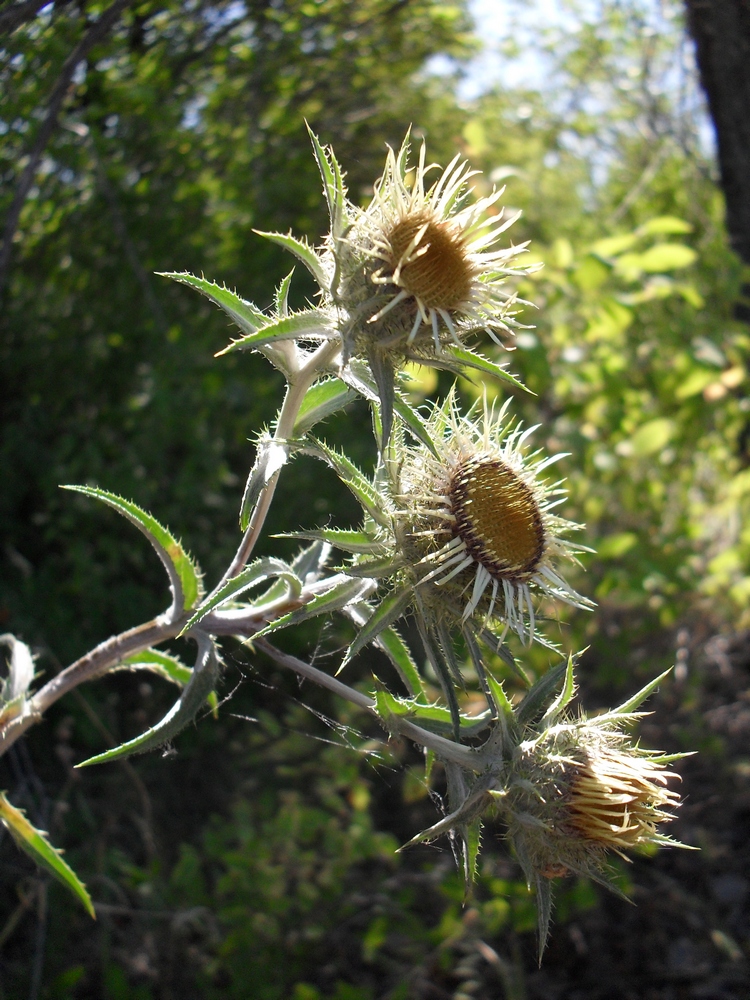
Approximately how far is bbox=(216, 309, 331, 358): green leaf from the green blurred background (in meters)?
1.45

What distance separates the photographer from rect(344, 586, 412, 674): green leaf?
4.41 feet

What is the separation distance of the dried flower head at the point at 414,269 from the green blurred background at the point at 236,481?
1414 mm

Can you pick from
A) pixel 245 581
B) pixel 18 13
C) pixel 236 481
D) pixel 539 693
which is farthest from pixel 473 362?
pixel 236 481

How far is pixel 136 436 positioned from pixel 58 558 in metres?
0.62

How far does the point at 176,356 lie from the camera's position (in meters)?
3.37

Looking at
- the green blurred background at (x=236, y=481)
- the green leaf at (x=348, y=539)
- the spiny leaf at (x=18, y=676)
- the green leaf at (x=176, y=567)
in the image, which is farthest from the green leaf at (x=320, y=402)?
the green blurred background at (x=236, y=481)

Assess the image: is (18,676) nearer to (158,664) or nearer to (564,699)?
(158,664)

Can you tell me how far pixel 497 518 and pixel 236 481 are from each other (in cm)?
212

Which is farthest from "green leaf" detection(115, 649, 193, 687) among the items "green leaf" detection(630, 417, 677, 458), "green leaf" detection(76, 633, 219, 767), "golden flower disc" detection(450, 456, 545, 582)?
"green leaf" detection(630, 417, 677, 458)

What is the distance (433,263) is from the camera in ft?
4.45

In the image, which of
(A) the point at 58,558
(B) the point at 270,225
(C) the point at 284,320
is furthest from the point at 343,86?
(C) the point at 284,320

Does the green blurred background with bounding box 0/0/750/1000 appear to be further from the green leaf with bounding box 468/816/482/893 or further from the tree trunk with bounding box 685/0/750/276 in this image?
the green leaf with bounding box 468/816/482/893

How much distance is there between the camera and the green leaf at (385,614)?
1344 millimetres

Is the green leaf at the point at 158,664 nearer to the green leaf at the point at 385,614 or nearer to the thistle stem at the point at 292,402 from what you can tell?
the thistle stem at the point at 292,402
